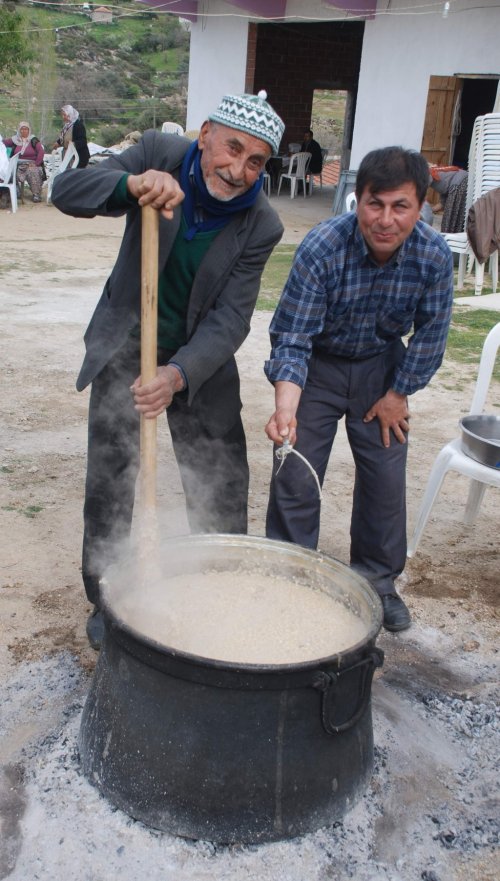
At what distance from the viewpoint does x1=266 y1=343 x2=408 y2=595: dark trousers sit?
284 cm

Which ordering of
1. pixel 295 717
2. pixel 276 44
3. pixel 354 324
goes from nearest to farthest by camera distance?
1. pixel 295 717
2. pixel 354 324
3. pixel 276 44

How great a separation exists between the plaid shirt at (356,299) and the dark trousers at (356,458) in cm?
11

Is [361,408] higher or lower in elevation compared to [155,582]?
higher

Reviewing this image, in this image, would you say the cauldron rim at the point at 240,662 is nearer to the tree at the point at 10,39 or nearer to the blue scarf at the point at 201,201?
the blue scarf at the point at 201,201

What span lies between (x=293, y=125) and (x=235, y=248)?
18506 mm

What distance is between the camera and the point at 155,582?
228cm

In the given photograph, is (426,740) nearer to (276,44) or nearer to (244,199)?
(244,199)

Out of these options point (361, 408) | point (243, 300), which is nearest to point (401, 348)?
point (361, 408)

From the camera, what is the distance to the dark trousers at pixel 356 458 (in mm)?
2844

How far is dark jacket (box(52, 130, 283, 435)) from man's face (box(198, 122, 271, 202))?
0.46 ft

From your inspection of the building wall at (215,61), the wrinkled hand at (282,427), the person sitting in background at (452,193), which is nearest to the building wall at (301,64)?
the building wall at (215,61)

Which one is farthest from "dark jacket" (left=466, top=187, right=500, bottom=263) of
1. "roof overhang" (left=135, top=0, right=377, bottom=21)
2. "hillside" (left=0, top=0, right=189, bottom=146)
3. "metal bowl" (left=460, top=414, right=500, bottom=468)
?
"hillside" (left=0, top=0, right=189, bottom=146)

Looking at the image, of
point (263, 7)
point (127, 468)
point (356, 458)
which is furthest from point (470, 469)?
point (263, 7)

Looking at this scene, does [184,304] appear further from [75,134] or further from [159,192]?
[75,134]
